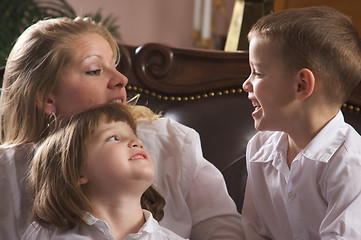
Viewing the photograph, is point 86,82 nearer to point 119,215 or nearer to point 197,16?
point 119,215

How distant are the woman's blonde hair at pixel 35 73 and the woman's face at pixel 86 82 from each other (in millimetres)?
21

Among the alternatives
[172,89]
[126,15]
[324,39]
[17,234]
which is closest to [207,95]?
[172,89]

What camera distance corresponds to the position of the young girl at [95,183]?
4.19 feet

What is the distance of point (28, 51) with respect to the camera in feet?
4.98

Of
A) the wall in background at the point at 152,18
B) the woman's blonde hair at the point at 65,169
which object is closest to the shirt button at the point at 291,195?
the woman's blonde hair at the point at 65,169

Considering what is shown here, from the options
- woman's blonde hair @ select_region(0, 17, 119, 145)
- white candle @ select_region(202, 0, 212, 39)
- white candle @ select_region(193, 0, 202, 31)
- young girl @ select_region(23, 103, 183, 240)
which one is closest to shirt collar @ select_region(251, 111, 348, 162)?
young girl @ select_region(23, 103, 183, 240)

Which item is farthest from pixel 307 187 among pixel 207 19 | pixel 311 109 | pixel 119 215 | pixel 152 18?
pixel 152 18

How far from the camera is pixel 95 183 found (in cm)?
131

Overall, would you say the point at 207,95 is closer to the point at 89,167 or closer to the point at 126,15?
the point at 89,167

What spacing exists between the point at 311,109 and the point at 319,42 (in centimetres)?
16

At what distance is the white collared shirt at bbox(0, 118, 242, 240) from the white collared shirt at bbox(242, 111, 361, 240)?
81 mm

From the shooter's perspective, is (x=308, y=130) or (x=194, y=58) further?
(x=194, y=58)

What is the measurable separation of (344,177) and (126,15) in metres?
2.89

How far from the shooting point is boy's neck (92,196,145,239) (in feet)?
4.29
